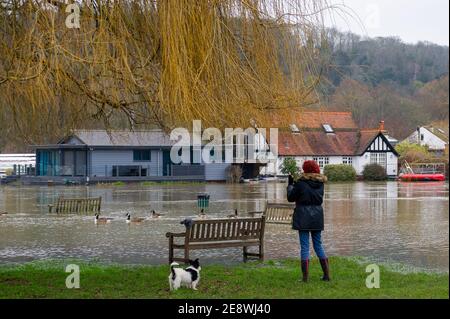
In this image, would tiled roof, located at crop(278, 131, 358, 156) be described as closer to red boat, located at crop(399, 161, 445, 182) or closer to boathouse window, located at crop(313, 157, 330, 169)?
boathouse window, located at crop(313, 157, 330, 169)

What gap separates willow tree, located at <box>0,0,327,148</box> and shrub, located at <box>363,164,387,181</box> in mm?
60068

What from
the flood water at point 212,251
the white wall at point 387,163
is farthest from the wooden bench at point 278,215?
the white wall at point 387,163

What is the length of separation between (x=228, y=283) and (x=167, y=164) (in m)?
54.7

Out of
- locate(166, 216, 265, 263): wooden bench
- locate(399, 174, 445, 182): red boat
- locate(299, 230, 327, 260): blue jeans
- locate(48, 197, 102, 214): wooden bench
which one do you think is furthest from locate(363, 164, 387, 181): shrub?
locate(299, 230, 327, 260): blue jeans

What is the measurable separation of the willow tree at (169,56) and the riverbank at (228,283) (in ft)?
7.41

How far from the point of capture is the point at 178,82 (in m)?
8.62

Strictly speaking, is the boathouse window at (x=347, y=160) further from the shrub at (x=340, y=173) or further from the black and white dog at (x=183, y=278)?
the black and white dog at (x=183, y=278)

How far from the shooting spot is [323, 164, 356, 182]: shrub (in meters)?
66.6

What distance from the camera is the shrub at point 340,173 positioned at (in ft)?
218

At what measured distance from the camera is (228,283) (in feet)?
35.1

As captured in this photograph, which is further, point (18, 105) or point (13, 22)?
point (18, 105)

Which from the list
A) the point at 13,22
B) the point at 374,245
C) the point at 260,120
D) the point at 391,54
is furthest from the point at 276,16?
the point at 374,245
